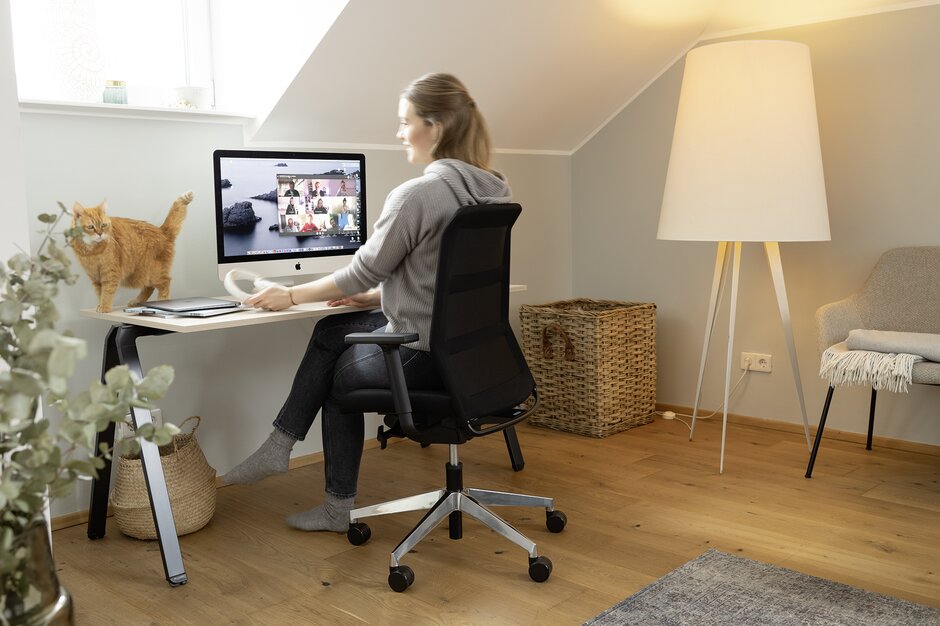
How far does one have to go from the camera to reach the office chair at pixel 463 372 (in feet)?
7.10

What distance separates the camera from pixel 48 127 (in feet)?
8.64

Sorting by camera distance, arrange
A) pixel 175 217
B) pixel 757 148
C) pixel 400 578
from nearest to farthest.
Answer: pixel 400 578 → pixel 175 217 → pixel 757 148

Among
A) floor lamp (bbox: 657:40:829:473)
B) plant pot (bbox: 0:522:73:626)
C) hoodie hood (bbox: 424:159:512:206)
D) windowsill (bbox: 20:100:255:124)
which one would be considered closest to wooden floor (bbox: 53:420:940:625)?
floor lamp (bbox: 657:40:829:473)

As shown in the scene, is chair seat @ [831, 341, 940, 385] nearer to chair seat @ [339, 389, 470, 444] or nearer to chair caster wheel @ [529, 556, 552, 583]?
chair caster wheel @ [529, 556, 552, 583]

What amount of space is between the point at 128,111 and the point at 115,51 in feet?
1.05

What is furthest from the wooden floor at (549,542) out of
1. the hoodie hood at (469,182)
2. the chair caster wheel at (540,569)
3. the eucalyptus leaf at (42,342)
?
the eucalyptus leaf at (42,342)

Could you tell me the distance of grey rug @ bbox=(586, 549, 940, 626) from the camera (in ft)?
6.72

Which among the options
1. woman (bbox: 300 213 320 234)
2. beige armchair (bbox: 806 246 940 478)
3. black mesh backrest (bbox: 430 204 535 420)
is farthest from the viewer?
beige armchair (bbox: 806 246 940 478)

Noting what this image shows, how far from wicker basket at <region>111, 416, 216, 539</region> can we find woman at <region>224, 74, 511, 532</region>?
4.8 inches

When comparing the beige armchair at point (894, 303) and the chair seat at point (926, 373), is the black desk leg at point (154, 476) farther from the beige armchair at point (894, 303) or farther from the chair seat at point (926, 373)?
the chair seat at point (926, 373)

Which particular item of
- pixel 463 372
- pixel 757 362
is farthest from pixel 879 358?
pixel 463 372

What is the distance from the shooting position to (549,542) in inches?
100

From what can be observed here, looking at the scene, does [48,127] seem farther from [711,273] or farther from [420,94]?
[711,273]

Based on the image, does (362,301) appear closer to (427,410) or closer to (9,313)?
(427,410)
